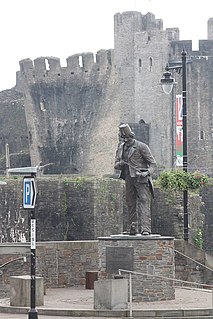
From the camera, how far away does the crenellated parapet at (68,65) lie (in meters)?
57.2

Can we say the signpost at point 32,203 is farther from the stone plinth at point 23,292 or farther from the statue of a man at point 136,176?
the statue of a man at point 136,176

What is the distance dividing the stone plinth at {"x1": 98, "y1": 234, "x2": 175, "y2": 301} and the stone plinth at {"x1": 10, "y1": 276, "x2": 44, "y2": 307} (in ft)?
4.60

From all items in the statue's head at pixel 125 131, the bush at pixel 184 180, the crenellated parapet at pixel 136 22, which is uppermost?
the crenellated parapet at pixel 136 22

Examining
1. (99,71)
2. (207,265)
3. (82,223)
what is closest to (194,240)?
(82,223)

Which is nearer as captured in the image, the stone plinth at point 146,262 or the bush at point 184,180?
the stone plinth at point 146,262

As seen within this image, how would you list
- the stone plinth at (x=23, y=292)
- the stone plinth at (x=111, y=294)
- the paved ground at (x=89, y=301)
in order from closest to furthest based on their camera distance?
1. the stone plinth at (x=111, y=294)
2. the paved ground at (x=89, y=301)
3. the stone plinth at (x=23, y=292)

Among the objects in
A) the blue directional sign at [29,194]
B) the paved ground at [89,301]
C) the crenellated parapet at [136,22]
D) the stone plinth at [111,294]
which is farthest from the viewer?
the crenellated parapet at [136,22]

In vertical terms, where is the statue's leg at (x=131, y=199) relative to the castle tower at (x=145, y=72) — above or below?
below

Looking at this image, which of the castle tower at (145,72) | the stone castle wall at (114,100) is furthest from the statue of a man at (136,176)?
the castle tower at (145,72)

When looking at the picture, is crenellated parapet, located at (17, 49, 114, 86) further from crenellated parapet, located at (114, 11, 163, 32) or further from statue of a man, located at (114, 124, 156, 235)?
statue of a man, located at (114, 124, 156, 235)

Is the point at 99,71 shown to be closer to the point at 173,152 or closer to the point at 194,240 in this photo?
the point at 173,152

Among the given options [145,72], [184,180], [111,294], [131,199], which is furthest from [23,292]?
[145,72]

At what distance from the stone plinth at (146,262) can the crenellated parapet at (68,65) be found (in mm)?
35995

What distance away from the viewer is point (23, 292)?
2089cm
